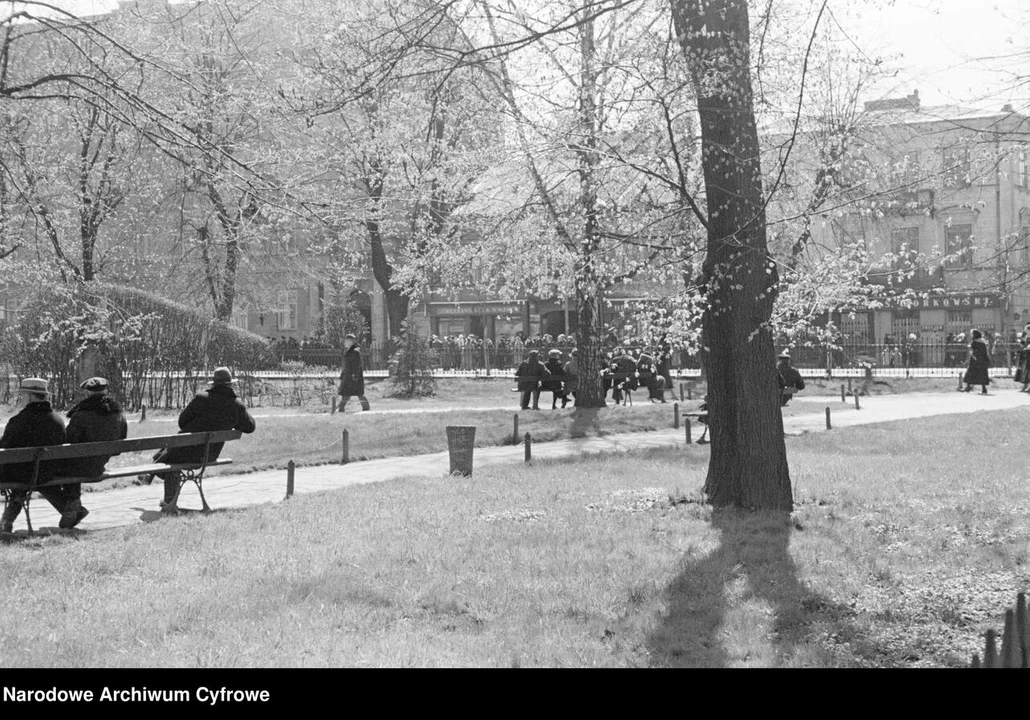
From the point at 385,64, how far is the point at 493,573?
4554 mm

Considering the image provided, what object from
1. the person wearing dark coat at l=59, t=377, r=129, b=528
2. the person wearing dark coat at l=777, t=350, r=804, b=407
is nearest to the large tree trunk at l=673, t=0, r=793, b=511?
the person wearing dark coat at l=59, t=377, r=129, b=528

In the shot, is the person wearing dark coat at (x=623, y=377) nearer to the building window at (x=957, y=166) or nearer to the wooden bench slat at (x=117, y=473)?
the wooden bench slat at (x=117, y=473)

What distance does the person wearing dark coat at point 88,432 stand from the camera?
357 inches

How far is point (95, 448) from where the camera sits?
901cm

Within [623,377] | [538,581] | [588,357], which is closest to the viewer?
[538,581]

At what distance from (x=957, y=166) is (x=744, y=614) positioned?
4.47 meters

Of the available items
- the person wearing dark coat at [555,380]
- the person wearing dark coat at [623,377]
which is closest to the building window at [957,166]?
the person wearing dark coat at [623,377]

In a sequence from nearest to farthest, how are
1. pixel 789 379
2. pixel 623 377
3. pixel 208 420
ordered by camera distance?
1. pixel 208 420
2. pixel 789 379
3. pixel 623 377

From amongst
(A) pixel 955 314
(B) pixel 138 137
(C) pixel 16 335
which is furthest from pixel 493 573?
(A) pixel 955 314

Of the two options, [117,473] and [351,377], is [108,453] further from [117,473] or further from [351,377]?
[351,377]

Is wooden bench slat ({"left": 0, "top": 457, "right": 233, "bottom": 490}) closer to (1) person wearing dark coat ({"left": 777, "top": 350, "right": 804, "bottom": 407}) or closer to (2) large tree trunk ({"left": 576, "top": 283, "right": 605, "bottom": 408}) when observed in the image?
(1) person wearing dark coat ({"left": 777, "top": 350, "right": 804, "bottom": 407})

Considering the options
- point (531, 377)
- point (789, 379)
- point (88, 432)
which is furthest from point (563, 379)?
point (88, 432)

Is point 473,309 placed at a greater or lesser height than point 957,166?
greater

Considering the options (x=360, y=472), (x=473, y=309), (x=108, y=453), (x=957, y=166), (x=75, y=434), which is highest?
(x=473, y=309)
